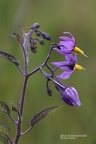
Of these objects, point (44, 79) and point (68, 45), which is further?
point (44, 79)

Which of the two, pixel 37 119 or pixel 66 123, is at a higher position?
pixel 37 119

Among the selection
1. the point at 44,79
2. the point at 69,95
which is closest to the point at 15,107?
the point at 69,95

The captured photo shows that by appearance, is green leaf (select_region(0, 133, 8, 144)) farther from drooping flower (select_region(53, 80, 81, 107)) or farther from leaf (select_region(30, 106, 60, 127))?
drooping flower (select_region(53, 80, 81, 107))

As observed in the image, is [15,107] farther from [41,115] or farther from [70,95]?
[70,95]

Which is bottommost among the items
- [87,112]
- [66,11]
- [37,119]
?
[87,112]

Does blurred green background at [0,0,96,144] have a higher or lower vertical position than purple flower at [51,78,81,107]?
lower

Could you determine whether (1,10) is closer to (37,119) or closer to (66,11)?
(66,11)

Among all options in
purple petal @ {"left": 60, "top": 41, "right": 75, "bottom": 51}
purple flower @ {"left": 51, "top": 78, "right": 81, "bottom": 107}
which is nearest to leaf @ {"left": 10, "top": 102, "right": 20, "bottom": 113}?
purple flower @ {"left": 51, "top": 78, "right": 81, "bottom": 107}

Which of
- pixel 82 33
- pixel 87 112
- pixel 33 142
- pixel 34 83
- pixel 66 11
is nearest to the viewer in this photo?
pixel 33 142

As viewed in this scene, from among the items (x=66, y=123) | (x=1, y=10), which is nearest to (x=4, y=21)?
(x=1, y=10)
